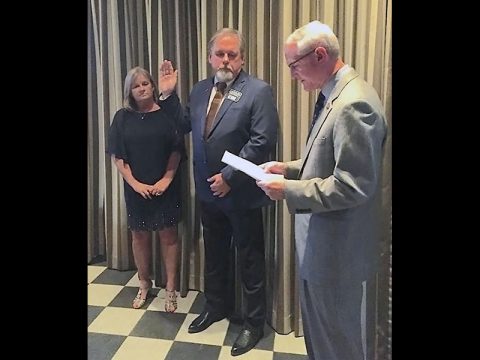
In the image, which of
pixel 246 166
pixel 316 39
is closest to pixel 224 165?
pixel 246 166

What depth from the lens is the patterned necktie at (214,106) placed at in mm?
1586

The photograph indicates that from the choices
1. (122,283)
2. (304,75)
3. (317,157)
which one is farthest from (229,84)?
(122,283)

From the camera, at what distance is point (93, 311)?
1640 millimetres

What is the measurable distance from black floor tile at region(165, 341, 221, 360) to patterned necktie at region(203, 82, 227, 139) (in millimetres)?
603

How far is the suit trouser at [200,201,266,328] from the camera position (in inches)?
64.1

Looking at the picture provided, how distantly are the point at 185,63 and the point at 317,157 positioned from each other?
48cm

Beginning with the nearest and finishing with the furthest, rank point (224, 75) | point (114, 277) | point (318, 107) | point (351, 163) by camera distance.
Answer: point (351, 163) → point (318, 107) → point (224, 75) → point (114, 277)

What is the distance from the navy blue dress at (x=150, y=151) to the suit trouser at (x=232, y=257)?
0.11 m

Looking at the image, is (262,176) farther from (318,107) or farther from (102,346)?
(102,346)

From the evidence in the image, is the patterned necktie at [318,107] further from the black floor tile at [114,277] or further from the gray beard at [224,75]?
the black floor tile at [114,277]

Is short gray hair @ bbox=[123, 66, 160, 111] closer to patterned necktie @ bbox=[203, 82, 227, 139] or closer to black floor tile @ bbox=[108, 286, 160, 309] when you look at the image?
patterned necktie @ bbox=[203, 82, 227, 139]

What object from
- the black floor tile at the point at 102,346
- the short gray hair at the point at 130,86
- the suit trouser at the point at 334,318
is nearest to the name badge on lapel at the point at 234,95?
the short gray hair at the point at 130,86

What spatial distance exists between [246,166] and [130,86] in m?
0.42
